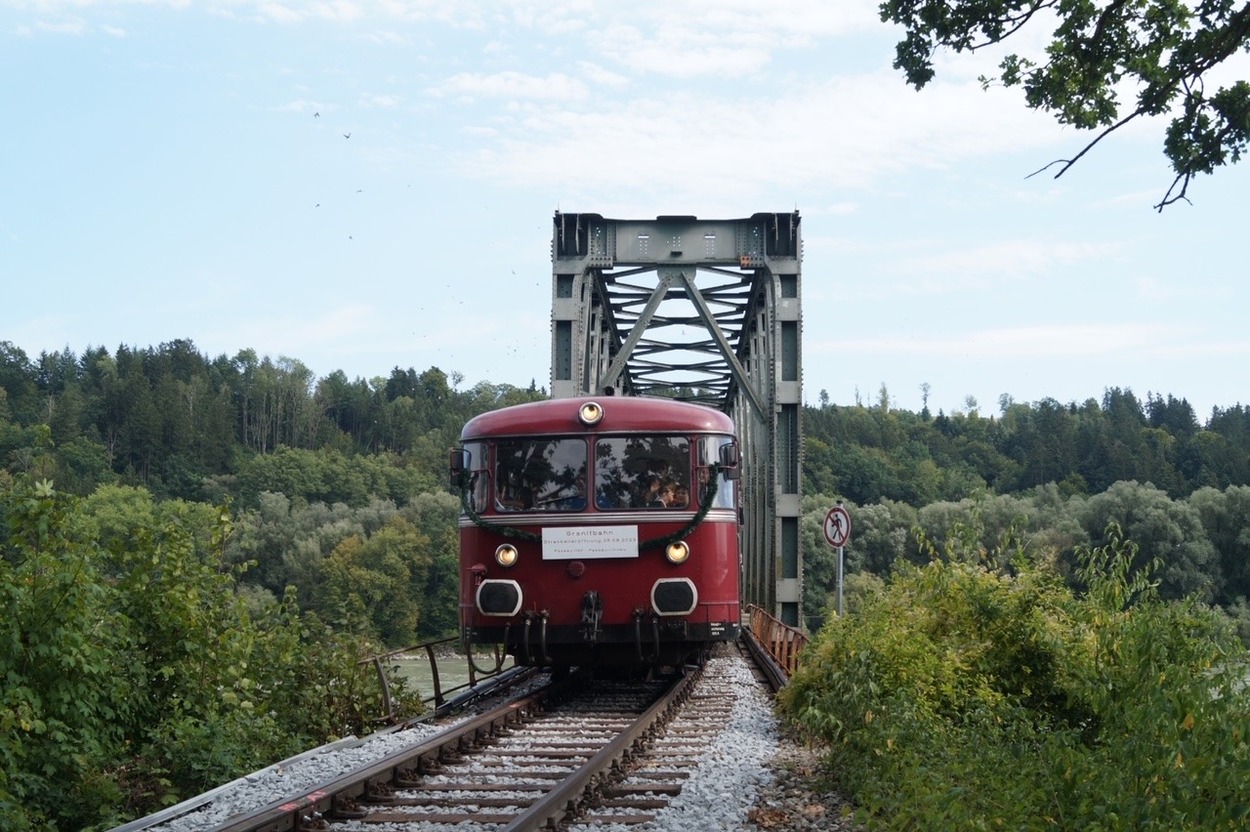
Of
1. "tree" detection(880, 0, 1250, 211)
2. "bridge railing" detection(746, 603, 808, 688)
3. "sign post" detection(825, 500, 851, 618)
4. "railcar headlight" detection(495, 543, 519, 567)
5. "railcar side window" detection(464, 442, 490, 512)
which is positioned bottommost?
"bridge railing" detection(746, 603, 808, 688)

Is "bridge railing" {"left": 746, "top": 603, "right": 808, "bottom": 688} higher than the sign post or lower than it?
lower

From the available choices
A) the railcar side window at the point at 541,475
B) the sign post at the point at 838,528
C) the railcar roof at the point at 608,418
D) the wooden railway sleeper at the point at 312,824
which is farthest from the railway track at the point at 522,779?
the sign post at the point at 838,528

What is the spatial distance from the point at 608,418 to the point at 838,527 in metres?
4.05

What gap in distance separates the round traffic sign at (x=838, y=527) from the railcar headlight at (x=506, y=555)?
4448mm

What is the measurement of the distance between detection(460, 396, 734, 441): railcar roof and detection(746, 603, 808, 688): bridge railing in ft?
7.79

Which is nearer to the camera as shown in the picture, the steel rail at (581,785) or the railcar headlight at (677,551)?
the steel rail at (581,785)

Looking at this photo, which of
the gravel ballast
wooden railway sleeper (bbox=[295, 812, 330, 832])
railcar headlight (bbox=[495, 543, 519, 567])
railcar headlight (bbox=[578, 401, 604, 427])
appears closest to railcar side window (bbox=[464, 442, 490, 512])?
railcar headlight (bbox=[495, 543, 519, 567])

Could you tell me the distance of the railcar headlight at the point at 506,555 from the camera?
39.7 ft

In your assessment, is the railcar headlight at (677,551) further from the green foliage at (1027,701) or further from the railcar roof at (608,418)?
the green foliage at (1027,701)

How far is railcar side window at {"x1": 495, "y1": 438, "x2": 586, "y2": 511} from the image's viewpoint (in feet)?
40.3

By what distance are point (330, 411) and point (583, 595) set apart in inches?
5535

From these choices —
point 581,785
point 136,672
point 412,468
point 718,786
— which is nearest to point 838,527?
point 718,786

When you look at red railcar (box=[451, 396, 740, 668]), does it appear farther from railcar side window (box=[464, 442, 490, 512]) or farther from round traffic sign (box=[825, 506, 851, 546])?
round traffic sign (box=[825, 506, 851, 546])

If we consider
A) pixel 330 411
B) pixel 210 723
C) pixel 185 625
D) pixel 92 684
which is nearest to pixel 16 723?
pixel 92 684
